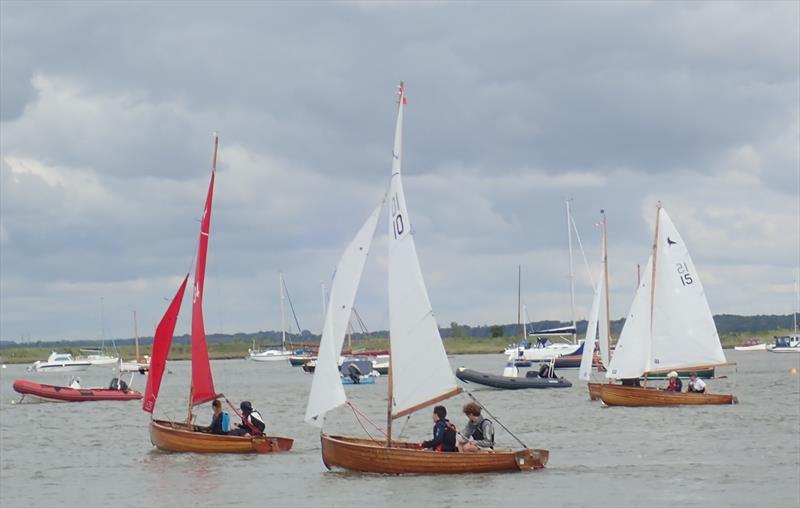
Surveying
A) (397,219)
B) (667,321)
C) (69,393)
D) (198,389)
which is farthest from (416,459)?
(69,393)

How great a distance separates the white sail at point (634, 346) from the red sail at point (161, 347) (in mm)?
26145

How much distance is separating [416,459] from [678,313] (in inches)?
1332

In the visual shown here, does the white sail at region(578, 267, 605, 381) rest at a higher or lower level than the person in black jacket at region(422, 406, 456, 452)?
higher

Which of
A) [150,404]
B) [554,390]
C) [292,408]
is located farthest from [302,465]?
[554,390]

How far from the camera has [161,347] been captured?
43750 millimetres

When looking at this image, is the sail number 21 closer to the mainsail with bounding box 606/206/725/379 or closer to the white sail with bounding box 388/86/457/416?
the mainsail with bounding box 606/206/725/379

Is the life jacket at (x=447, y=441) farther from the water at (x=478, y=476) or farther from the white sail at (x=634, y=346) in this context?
the white sail at (x=634, y=346)

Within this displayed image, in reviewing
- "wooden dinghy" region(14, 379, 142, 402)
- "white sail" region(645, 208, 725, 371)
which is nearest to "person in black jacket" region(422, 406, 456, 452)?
"white sail" region(645, 208, 725, 371)

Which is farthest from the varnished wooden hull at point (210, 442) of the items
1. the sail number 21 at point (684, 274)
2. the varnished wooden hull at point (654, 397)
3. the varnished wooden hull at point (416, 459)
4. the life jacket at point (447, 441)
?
the sail number 21 at point (684, 274)

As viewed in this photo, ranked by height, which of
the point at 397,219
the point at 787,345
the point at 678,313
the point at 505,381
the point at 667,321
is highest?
the point at 397,219

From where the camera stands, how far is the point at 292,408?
70.1 metres

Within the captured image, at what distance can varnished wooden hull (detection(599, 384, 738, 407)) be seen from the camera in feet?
193

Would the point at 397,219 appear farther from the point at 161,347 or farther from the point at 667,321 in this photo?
the point at 667,321

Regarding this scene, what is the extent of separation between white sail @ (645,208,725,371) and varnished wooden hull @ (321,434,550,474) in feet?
100
